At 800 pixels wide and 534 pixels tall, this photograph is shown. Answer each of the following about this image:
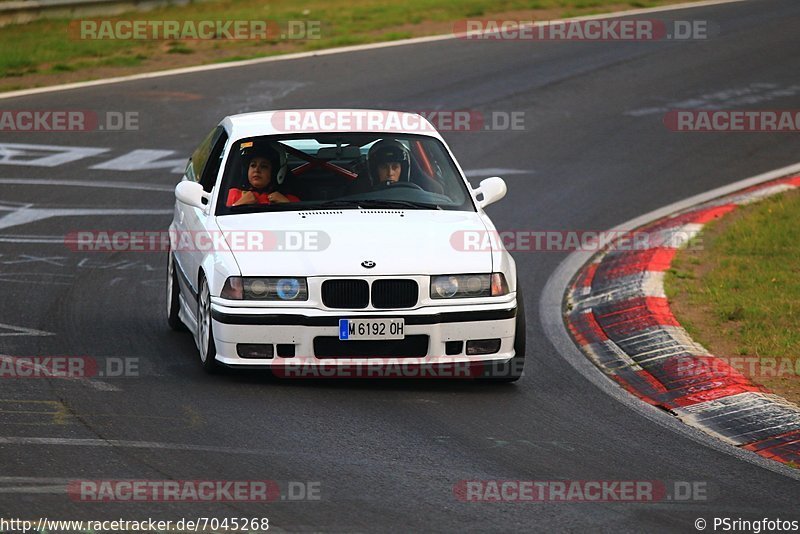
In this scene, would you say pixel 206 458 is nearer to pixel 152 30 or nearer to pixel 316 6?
pixel 152 30

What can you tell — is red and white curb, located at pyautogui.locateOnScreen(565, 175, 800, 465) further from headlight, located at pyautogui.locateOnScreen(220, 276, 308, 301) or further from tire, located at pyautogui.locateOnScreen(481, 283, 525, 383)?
headlight, located at pyautogui.locateOnScreen(220, 276, 308, 301)

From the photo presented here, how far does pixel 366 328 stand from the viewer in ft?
26.8

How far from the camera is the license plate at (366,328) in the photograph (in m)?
8.15

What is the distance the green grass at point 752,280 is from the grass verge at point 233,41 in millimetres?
11251

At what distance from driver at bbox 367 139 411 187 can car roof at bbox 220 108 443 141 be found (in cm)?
20

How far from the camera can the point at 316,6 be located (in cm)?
2783

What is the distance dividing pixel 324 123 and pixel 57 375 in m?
2.53

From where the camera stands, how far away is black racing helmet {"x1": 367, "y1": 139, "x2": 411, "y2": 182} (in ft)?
30.9
